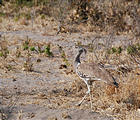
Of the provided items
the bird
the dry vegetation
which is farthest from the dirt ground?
the bird

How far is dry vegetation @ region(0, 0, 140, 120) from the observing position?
20.7 ft

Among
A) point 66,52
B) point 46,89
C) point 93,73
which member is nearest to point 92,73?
point 93,73

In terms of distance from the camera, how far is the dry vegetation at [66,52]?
6320 millimetres

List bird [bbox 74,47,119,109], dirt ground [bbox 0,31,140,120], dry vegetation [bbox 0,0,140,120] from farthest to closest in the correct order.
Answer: dry vegetation [bbox 0,0,140,120] < bird [bbox 74,47,119,109] < dirt ground [bbox 0,31,140,120]

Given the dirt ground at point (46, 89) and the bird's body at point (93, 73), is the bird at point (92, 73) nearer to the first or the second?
the bird's body at point (93, 73)

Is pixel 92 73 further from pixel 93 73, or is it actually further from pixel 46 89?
pixel 46 89

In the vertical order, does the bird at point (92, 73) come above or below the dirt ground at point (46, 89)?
above

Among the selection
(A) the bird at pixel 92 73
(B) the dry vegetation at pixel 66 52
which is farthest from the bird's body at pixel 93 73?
(B) the dry vegetation at pixel 66 52

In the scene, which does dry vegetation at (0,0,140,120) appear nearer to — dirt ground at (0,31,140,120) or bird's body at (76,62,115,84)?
dirt ground at (0,31,140,120)

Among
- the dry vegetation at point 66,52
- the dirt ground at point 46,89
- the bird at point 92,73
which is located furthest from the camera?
the dry vegetation at point 66,52

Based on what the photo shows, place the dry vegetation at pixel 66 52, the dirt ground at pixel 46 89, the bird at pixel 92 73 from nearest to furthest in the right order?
the dirt ground at pixel 46 89 → the bird at pixel 92 73 → the dry vegetation at pixel 66 52

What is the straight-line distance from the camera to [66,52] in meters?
10.3

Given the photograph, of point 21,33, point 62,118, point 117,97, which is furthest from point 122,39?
point 62,118

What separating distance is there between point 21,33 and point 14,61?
280cm
